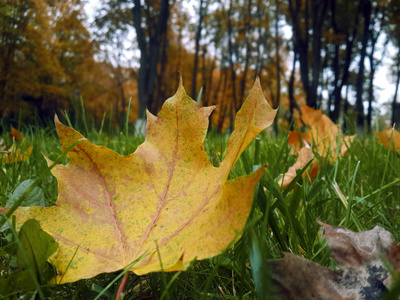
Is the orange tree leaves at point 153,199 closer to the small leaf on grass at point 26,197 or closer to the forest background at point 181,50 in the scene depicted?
the small leaf on grass at point 26,197

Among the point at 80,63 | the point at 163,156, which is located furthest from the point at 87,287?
the point at 80,63

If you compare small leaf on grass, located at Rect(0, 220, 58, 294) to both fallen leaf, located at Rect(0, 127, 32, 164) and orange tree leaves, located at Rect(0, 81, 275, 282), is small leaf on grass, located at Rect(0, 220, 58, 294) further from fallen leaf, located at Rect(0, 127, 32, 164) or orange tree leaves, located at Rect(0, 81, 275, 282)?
fallen leaf, located at Rect(0, 127, 32, 164)

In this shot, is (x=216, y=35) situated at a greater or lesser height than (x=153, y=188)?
greater

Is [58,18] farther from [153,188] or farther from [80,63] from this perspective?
[153,188]

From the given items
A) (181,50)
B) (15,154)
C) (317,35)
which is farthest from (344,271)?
(181,50)

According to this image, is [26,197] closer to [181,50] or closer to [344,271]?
[344,271]

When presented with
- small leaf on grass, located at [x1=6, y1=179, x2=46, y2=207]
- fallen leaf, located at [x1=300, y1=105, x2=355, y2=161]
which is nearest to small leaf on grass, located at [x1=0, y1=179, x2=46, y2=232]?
small leaf on grass, located at [x1=6, y1=179, x2=46, y2=207]
